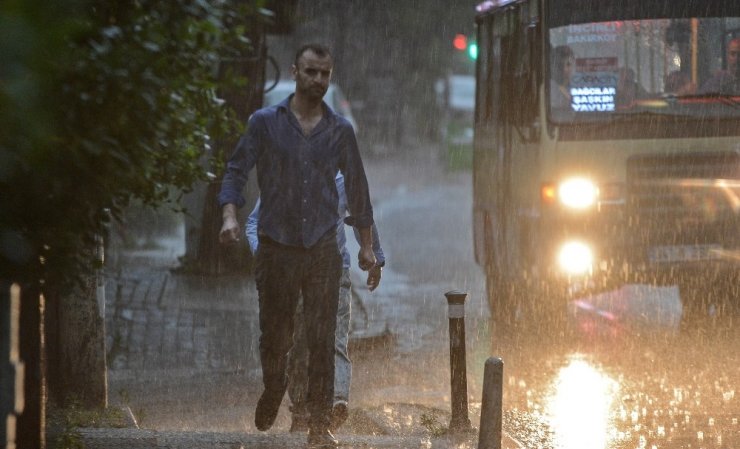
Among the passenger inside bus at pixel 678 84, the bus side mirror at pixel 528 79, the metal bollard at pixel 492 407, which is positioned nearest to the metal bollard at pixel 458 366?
Result: the metal bollard at pixel 492 407

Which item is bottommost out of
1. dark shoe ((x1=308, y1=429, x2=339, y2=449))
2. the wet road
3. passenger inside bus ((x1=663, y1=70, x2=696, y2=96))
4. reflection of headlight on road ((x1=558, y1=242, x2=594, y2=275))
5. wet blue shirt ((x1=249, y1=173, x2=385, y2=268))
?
the wet road

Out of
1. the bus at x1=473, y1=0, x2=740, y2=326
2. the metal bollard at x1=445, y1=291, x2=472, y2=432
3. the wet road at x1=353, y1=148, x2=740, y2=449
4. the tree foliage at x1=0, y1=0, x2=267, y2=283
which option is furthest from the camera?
the bus at x1=473, y1=0, x2=740, y2=326

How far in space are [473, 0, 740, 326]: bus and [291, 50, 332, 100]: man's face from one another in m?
4.43

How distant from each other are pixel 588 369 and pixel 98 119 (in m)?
5.78

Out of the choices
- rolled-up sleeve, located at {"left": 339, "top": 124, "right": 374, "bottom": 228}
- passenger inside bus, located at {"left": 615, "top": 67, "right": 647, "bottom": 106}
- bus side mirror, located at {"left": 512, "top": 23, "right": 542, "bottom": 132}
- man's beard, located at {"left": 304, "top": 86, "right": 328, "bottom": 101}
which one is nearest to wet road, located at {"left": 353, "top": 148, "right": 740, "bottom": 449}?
rolled-up sleeve, located at {"left": 339, "top": 124, "right": 374, "bottom": 228}

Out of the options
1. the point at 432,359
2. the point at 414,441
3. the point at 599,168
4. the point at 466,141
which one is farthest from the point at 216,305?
the point at 466,141

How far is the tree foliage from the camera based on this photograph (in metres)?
3.30

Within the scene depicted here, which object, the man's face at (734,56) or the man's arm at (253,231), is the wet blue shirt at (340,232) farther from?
the man's face at (734,56)

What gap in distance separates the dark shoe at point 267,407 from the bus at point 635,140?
4461 millimetres

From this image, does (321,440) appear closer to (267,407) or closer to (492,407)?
(267,407)

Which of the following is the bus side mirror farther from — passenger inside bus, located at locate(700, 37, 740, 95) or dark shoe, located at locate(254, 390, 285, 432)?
dark shoe, located at locate(254, 390, 285, 432)

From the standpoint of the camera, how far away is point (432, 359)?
10094 millimetres

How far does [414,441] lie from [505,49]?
571 centimetres

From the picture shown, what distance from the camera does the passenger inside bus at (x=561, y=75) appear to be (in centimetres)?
1052
